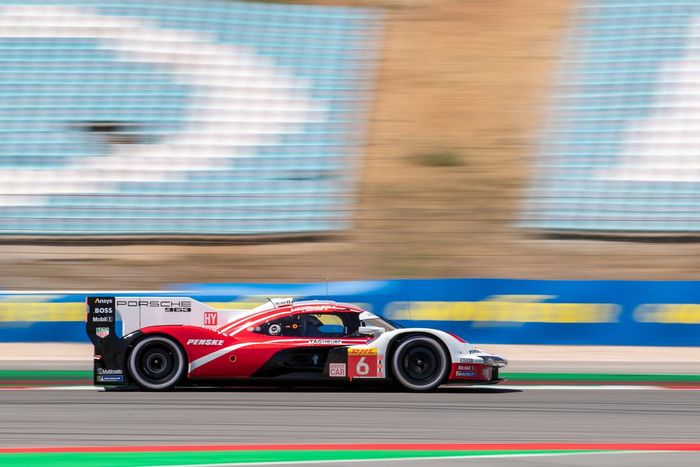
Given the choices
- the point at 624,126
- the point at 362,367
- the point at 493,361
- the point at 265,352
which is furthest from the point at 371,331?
the point at 624,126

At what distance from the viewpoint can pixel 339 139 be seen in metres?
20.4

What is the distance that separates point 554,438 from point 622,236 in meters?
11.0

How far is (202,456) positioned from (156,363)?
3279 millimetres

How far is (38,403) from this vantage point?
8.92 meters

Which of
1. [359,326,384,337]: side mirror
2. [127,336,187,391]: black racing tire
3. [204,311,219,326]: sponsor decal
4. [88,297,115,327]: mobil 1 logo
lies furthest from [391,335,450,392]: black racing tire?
[88,297,115,327]: mobil 1 logo

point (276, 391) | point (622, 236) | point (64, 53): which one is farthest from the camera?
point (64, 53)

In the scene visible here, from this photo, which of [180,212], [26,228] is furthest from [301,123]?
[26,228]

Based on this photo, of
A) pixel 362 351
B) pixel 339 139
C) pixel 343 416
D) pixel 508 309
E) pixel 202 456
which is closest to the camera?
pixel 202 456

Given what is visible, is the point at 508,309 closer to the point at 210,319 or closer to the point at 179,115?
the point at 210,319

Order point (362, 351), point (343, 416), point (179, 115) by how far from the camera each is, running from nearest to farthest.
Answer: point (343, 416) < point (362, 351) < point (179, 115)

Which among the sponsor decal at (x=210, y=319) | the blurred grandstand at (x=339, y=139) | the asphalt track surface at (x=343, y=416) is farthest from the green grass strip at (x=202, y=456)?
the blurred grandstand at (x=339, y=139)

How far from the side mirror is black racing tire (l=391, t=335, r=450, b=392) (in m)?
0.26

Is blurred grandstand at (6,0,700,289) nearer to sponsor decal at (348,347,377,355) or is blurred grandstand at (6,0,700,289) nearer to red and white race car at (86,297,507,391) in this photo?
red and white race car at (86,297,507,391)

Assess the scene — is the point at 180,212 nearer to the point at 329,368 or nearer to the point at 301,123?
the point at 301,123
